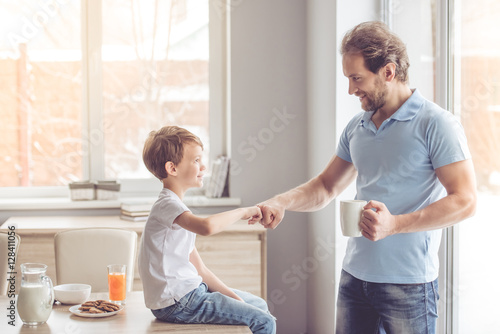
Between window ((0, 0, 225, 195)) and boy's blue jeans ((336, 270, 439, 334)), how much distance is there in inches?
83.1

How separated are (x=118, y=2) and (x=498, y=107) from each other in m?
2.43

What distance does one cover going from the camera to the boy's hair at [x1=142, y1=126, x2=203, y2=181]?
180 cm

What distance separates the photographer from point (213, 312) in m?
1.71

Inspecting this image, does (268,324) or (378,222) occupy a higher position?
(378,222)

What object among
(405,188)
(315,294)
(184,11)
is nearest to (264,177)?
(315,294)

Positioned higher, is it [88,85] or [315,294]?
[88,85]

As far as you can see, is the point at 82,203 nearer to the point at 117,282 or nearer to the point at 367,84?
the point at 117,282

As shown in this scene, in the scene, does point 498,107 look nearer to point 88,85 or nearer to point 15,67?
point 88,85

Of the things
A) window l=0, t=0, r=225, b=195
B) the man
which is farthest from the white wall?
the man

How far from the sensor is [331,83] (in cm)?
302

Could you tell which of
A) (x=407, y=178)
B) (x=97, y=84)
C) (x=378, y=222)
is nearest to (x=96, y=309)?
(x=378, y=222)

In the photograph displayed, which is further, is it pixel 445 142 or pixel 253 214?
pixel 253 214

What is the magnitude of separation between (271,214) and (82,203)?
5.79 feet

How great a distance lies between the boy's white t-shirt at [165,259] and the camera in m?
1.70
